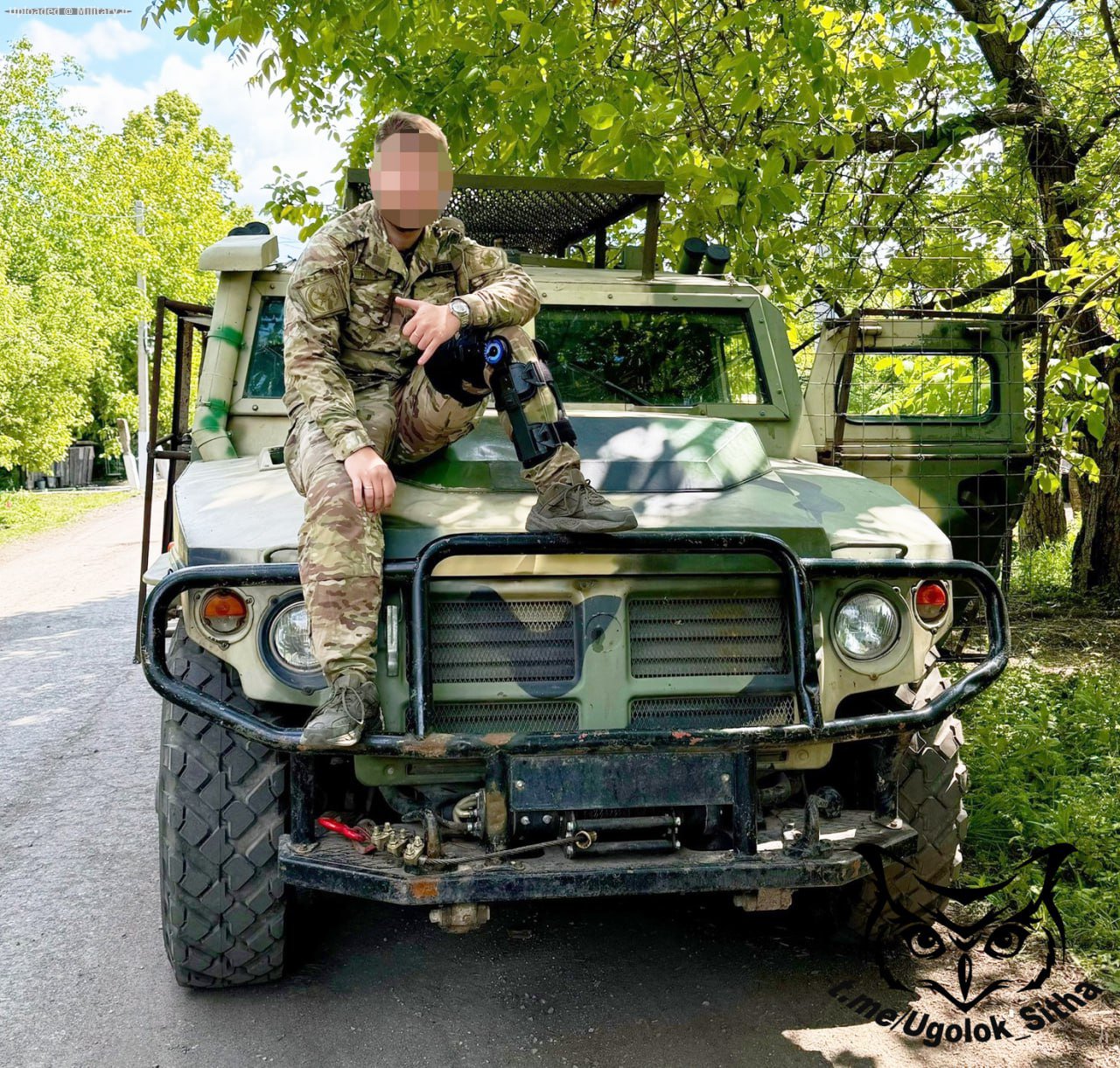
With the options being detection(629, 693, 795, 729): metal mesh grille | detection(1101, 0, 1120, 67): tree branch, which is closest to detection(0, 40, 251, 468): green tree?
detection(1101, 0, 1120, 67): tree branch

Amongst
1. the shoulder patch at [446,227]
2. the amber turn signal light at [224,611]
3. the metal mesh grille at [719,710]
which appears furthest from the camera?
the shoulder patch at [446,227]

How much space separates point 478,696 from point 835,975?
1.35 m

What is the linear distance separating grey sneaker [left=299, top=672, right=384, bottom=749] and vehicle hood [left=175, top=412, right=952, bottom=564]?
0.36 metres

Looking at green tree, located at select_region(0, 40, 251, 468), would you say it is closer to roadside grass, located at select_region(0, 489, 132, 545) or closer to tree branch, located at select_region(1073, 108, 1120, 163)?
roadside grass, located at select_region(0, 489, 132, 545)

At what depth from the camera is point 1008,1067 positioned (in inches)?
114

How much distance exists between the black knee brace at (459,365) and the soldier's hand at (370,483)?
368 mm

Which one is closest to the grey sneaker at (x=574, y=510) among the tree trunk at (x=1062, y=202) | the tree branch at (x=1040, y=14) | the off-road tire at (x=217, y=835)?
Result: the off-road tire at (x=217, y=835)

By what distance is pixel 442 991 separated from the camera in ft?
10.7

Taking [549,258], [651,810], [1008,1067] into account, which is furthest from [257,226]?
[1008,1067]

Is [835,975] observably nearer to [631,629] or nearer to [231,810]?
[631,629]

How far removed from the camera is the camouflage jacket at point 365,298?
325 centimetres

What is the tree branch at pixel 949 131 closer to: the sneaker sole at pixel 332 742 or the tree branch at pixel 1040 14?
the tree branch at pixel 1040 14

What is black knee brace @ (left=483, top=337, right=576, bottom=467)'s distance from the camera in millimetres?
3125

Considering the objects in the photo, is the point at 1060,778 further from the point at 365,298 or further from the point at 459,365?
the point at 365,298
